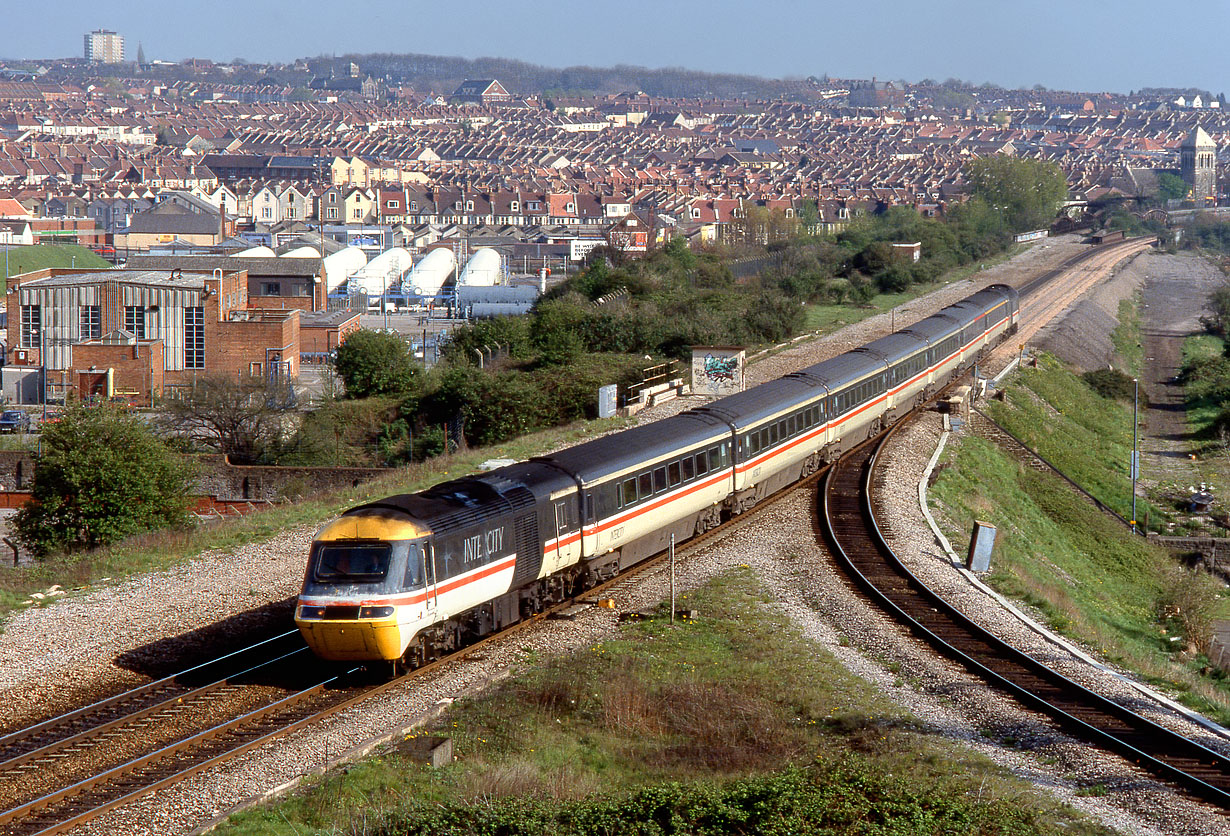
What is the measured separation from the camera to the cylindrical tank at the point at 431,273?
99.1 metres

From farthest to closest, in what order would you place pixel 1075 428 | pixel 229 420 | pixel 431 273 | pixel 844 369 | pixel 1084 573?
1. pixel 431 273
2. pixel 1075 428
3. pixel 229 420
4. pixel 844 369
5. pixel 1084 573

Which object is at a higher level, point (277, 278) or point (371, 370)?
point (277, 278)

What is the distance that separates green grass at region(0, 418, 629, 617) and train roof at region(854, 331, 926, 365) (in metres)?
9.65

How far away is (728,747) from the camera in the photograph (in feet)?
47.2

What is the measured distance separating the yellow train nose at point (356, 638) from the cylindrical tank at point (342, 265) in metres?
84.4

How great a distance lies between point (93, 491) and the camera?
1030 inches

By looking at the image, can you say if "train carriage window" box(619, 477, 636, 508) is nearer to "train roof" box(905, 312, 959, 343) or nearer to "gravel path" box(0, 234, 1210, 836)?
"gravel path" box(0, 234, 1210, 836)

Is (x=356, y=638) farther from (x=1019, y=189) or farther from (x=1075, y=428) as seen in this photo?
(x=1019, y=189)

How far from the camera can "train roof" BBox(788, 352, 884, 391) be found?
31.6 metres

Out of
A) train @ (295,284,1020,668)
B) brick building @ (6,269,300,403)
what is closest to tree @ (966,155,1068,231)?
brick building @ (6,269,300,403)

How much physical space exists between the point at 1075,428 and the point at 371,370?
25.8 m

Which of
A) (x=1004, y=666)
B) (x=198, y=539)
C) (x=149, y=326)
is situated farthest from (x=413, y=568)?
(x=149, y=326)

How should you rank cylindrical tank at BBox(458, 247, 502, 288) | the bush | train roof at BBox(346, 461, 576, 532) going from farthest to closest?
cylindrical tank at BBox(458, 247, 502, 288) < the bush < train roof at BBox(346, 461, 576, 532)

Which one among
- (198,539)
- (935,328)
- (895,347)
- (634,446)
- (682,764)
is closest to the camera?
(682,764)
